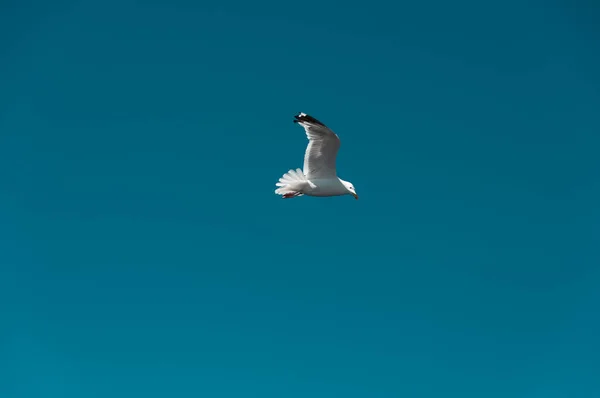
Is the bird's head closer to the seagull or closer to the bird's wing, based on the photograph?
the seagull

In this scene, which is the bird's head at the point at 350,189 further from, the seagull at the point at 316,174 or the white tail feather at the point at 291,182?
the white tail feather at the point at 291,182

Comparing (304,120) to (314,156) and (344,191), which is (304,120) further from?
(344,191)

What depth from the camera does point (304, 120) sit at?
19.7m

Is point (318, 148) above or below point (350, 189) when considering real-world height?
above

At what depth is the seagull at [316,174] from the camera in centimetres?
2014

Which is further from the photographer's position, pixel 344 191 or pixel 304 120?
pixel 344 191

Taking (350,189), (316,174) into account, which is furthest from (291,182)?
(350,189)

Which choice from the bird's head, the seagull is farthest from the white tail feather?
the bird's head

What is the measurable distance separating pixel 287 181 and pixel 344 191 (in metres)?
1.78

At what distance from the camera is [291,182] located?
818 inches

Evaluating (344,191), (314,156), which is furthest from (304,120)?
(344,191)

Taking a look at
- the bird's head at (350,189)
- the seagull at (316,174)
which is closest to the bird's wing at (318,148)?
the seagull at (316,174)

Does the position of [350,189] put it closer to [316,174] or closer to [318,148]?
[316,174]

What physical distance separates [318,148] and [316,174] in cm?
94
